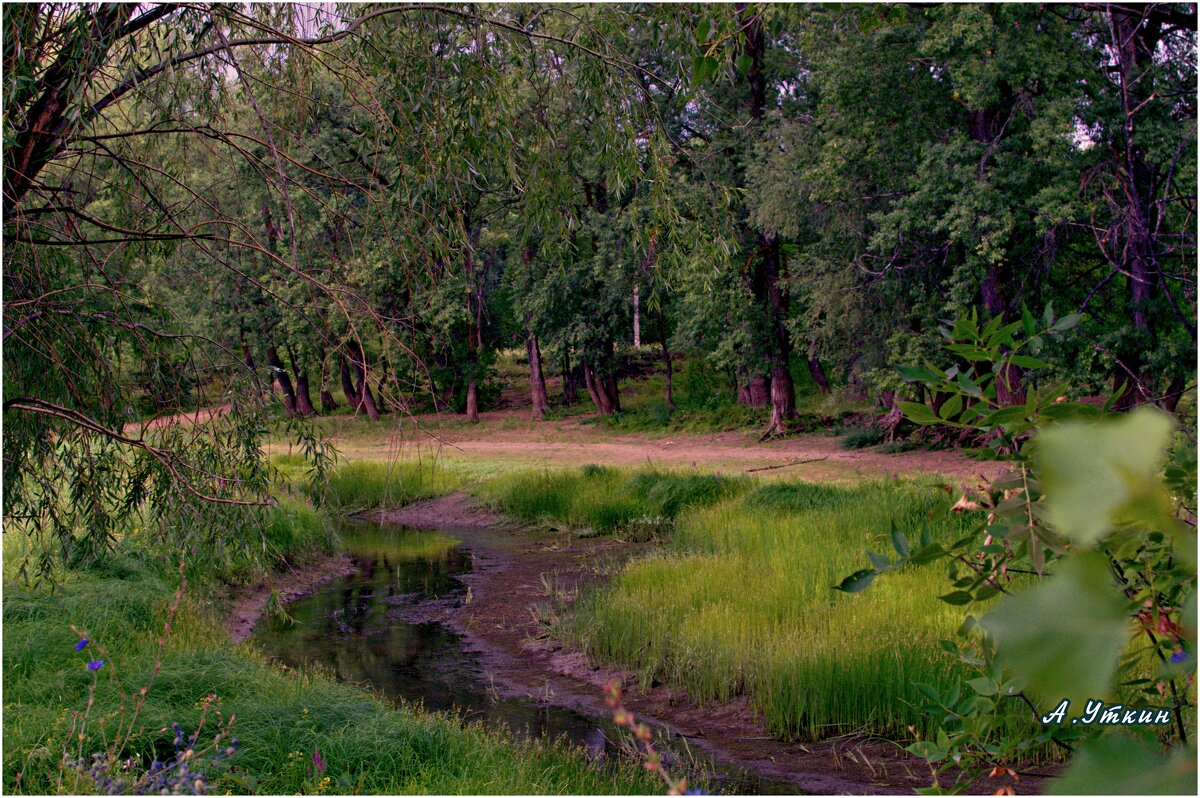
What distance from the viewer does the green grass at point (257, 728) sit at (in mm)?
4273

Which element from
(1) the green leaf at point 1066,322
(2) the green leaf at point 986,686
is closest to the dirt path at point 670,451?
(2) the green leaf at point 986,686

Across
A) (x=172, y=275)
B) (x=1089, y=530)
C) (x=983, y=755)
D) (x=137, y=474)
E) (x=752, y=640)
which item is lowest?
(x=752, y=640)

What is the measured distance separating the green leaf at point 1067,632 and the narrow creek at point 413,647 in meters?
5.26

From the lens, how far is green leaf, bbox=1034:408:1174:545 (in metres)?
0.31

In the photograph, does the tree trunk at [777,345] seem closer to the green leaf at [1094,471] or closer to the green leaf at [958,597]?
the green leaf at [958,597]

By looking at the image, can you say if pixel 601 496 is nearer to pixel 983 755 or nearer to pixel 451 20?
pixel 451 20

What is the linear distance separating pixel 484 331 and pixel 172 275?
2073cm

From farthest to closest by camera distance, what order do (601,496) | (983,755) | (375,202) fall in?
(601,496), (375,202), (983,755)

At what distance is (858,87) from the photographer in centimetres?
1457

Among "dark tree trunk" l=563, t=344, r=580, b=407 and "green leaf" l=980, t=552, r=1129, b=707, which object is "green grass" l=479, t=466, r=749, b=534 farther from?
"dark tree trunk" l=563, t=344, r=580, b=407

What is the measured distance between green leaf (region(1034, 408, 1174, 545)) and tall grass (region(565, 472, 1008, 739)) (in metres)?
5.70

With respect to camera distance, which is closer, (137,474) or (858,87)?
(137,474)

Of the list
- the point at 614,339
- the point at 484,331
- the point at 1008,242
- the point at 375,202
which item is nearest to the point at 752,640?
the point at 375,202

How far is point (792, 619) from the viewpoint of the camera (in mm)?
7250
